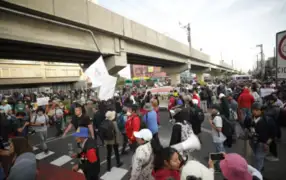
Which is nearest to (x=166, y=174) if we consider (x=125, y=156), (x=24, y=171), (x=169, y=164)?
(x=169, y=164)

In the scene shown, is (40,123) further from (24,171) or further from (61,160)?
(24,171)

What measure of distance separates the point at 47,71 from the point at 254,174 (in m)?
37.5

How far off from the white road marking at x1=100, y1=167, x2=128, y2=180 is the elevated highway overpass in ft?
21.3

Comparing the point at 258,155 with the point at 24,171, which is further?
the point at 258,155

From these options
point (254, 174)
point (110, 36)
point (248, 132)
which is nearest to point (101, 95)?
point (248, 132)

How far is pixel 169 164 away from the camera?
83.4 inches

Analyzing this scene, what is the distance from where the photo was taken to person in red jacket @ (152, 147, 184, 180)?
6.86 ft

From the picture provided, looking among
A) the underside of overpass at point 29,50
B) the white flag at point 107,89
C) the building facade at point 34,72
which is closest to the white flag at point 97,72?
the white flag at point 107,89

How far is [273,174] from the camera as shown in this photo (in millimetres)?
3764

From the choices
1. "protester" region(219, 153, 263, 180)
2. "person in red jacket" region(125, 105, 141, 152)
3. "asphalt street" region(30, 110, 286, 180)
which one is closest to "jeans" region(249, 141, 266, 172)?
"asphalt street" region(30, 110, 286, 180)

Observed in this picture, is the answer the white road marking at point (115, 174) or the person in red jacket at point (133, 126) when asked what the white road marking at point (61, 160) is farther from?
the person in red jacket at point (133, 126)

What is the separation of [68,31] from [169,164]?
9.32m

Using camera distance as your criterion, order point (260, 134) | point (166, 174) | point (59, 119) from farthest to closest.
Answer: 1. point (59, 119)
2. point (260, 134)
3. point (166, 174)

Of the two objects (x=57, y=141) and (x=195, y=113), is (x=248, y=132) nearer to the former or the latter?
(x=195, y=113)
